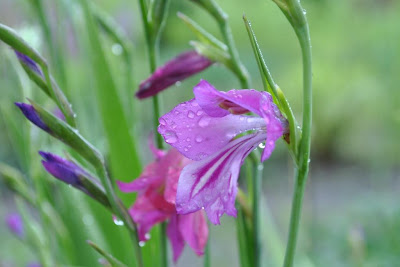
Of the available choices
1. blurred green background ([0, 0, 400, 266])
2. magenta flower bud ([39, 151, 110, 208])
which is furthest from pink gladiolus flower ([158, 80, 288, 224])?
blurred green background ([0, 0, 400, 266])

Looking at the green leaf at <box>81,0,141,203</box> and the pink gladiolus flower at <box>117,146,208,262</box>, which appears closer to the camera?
the pink gladiolus flower at <box>117,146,208,262</box>

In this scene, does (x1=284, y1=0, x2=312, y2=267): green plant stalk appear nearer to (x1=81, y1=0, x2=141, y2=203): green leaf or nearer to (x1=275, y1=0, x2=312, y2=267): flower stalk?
(x1=275, y1=0, x2=312, y2=267): flower stalk

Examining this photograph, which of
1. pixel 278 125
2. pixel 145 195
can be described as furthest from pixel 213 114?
pixel 145 195

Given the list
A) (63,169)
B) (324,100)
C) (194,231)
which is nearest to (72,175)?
(63,169)

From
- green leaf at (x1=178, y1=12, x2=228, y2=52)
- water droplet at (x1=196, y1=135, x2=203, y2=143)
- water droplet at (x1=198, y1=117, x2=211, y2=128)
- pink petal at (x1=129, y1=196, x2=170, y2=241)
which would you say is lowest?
pink petal at (x1=129, y1=196, x2=170, y2=241)

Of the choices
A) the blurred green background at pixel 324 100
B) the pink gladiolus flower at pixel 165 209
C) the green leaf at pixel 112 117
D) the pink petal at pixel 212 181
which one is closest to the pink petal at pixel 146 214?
the pink gladiolus flower at pixel 165 209
